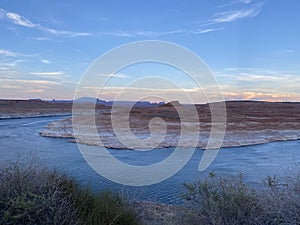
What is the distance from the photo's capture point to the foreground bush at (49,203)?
5566mm

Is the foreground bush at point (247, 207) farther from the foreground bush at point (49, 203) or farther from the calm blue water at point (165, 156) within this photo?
the calm blue water at point (165, 156)

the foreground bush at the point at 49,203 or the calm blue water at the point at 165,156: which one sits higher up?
the foreground bush at the point at 49,203

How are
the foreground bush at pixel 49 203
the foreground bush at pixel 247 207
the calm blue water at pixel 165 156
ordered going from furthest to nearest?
the calm blue water at pixel 165 156
the foreground bush at pixel 247 207
the foreground bush at pixel 49 203

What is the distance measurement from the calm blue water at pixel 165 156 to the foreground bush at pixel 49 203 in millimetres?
4436

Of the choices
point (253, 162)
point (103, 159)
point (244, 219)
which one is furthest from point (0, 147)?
point (244, 219)

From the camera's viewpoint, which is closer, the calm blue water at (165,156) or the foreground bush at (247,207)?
the foreground bush at (247,207)

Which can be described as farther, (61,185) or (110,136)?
(110,136)

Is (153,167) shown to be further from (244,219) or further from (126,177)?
(244,219)

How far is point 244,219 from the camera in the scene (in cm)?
638

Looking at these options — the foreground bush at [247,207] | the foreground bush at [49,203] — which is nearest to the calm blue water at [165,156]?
the foreground bush at [49,203]

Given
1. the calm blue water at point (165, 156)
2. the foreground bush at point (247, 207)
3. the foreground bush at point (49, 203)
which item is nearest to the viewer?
the foreground bush at point (49, 203)

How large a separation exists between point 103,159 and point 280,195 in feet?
53.5

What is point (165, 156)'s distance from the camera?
2350cm

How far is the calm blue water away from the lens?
1433 centimetres
